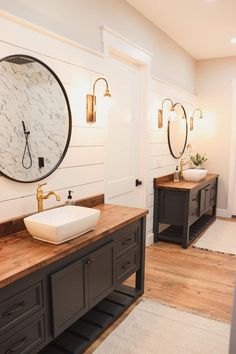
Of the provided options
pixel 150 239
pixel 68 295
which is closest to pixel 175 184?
pixel 150 239

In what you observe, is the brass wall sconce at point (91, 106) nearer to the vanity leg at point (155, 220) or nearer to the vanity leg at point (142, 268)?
the vanity leg at point (142, 268)

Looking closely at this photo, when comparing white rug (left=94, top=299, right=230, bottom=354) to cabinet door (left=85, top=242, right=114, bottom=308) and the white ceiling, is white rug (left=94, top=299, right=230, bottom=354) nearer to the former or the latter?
cabinet door (left=85, top=242, right=114, bottom=308)

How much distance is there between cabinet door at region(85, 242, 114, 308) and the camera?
1913 millimetres

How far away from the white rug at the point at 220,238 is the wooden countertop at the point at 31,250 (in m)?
2.08

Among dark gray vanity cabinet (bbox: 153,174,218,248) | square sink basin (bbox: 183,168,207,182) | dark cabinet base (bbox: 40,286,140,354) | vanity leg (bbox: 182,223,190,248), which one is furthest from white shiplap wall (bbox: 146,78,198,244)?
dark cabinet base (bbox: 40,286,140,354)

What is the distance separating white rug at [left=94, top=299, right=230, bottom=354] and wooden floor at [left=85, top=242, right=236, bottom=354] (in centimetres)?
8

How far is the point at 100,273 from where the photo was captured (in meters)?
2.02

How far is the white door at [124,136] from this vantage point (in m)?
3.02

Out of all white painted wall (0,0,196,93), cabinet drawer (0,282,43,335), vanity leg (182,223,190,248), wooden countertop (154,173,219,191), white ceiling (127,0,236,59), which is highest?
white ceiling (127,0,236,59)

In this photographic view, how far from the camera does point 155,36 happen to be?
361 cm

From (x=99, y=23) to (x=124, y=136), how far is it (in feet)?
3.85

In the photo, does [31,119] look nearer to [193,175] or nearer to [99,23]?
[99,23]

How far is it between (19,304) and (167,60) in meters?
3.62

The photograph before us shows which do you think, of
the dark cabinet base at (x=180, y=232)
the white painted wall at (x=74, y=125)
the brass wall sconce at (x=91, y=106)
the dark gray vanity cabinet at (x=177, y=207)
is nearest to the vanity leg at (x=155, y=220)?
the dark gray vanity cabinet at (x=177, y=207)
